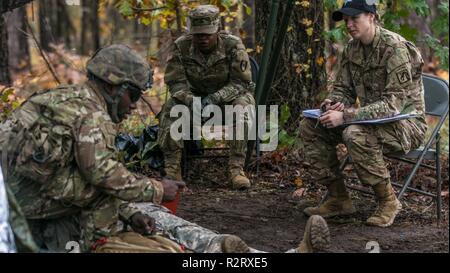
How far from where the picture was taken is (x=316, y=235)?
4.47 metres

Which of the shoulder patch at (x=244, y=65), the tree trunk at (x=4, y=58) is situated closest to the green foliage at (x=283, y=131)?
the shoulder patch at (x=244, y=65)

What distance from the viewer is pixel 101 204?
4402 mm

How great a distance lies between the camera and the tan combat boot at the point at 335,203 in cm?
620

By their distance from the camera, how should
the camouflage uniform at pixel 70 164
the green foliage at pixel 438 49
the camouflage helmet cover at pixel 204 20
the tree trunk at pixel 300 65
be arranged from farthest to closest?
the tree trunk at pixel 300 65 → the green foliage at pixel 438 49 → the camouflage helmet cover at pixel 204 20 → the camouflage uniform at pixel 70 164

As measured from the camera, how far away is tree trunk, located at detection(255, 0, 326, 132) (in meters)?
8.04

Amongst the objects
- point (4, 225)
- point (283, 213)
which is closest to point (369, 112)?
point (283, 213)

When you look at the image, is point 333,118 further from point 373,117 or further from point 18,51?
point 18,51

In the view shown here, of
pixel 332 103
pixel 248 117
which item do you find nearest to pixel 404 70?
pixel 332 103

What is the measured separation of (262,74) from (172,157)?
3.70 feet

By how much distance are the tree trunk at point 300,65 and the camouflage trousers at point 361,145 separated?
193cm

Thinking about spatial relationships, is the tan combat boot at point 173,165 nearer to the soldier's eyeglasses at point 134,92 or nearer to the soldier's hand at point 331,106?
the soldier's hand at point 331,106

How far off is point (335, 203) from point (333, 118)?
745mm

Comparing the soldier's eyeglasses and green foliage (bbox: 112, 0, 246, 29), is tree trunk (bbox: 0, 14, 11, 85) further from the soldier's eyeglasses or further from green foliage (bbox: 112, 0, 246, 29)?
the soldier's eyeglasses

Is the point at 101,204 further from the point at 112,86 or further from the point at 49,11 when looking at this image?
the point at 49,11
